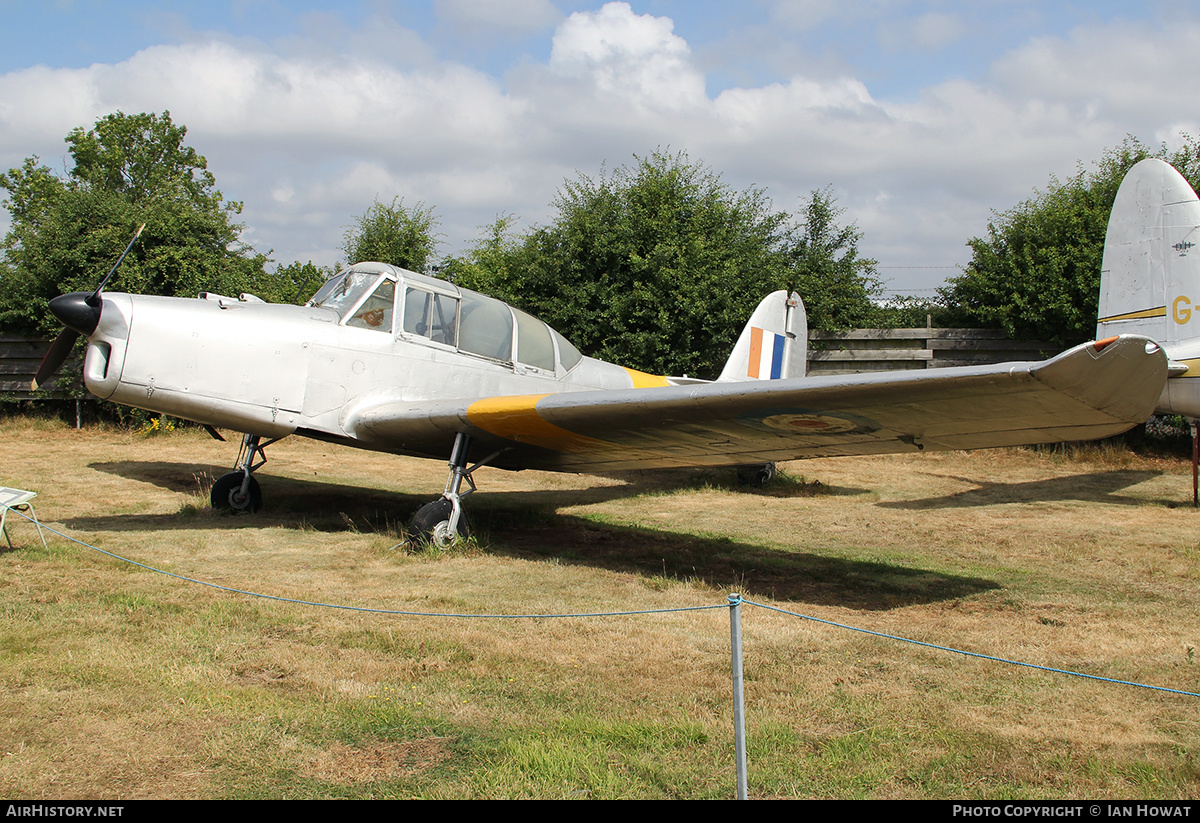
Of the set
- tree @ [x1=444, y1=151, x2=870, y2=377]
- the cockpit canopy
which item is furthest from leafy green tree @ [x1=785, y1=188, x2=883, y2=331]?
the cockpit canopy

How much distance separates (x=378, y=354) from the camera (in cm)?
701

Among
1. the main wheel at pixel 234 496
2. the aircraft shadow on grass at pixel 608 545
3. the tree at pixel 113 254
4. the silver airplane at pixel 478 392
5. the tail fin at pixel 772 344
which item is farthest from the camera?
the tree at pixel 113 254

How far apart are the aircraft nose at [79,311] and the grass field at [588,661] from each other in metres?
1.65

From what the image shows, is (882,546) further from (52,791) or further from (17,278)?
(17,278)

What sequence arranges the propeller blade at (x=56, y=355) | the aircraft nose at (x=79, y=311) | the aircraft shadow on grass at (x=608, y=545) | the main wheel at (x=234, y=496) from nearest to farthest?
the aircraft shadow on grass at (x=608, y=545) → the aircraft nose at (x=79, y=311) → the propeller blade at (x=56, y=355) → the main wheel at (x=234, y=496)

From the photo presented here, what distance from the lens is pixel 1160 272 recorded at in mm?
9781

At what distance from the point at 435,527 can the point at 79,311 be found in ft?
10.1

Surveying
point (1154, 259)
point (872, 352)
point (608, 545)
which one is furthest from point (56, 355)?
point (872, 352)

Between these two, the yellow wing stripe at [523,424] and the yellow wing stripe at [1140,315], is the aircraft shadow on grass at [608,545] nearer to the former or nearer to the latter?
the yellow wing stripe at [523,424]

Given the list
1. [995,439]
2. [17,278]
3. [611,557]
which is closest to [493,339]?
[611,557]

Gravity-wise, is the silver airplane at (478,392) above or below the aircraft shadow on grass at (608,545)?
above

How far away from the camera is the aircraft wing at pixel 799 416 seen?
3777 millimetres

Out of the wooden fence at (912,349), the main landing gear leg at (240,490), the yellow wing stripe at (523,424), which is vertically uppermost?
the wooden fence at (912,349)

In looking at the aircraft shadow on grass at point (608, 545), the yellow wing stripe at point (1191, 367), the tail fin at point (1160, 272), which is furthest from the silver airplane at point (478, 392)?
the tail fin at point (1160, 272)
